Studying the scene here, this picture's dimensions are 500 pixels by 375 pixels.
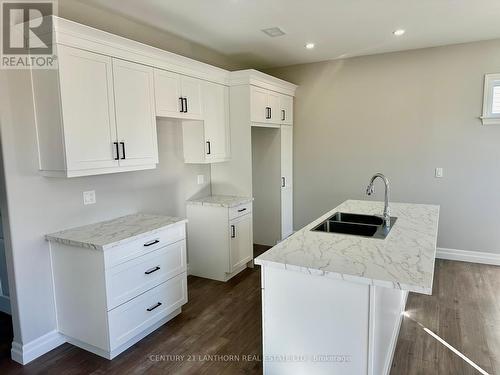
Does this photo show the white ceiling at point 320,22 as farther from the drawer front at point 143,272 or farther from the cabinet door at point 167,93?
the drawer front at point 143,272

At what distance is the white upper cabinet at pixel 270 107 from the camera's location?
13.2 feet

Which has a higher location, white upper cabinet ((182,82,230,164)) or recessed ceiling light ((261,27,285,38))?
recessed ceiling light ((261,27,285,38))

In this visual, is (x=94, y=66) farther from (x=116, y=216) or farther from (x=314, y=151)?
(x=314, y=151)

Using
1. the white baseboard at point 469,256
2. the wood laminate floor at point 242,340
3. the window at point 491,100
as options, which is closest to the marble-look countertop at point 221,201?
the wood laminate floor at point 242,340

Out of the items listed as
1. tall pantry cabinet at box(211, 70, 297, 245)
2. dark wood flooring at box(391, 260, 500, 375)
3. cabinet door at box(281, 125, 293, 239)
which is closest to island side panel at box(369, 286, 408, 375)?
dark wood flooring at box(391, 260, 500, 375)

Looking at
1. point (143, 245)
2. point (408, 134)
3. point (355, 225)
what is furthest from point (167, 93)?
point (408, 134)

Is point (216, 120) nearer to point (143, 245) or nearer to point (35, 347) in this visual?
point (143, 245)

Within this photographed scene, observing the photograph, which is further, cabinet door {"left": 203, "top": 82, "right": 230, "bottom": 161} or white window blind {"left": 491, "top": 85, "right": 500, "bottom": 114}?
white window blind {"left": 491, "top": 85, "right": 500, "bottom": 114}

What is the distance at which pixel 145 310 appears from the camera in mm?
2672

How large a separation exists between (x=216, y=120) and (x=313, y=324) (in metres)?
2.65

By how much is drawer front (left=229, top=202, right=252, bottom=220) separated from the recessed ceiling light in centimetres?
188

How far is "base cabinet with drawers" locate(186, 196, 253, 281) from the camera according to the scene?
3.72 metres

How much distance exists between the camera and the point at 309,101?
4.98 metres

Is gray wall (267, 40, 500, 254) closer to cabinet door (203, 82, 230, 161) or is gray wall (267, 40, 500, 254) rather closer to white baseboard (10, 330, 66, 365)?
cabinet door (203, 82, 230, 161)
